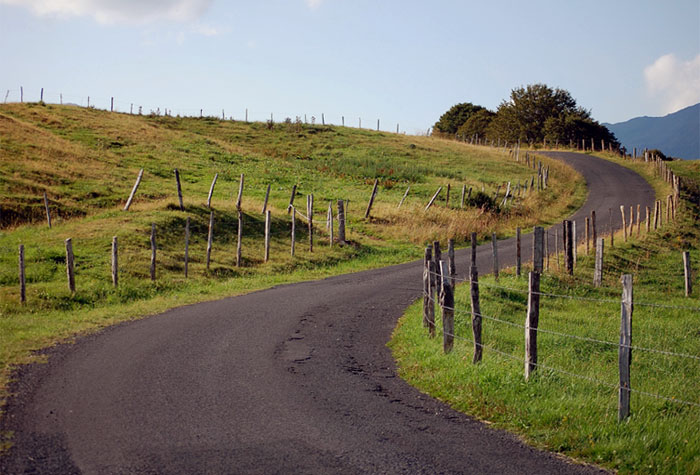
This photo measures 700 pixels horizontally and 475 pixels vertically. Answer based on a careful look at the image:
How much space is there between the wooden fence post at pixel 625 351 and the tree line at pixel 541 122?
276 ft

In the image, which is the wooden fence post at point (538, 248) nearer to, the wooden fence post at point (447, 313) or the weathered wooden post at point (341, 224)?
the wooden fence post at point (447, 313)

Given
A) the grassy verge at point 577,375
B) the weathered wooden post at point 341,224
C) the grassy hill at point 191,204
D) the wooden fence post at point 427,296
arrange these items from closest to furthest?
1. the grassy verge at point 577,375
2. the wooden fence post at point 427,296
3. the grassy hill at point 191,204
4. the weathered wooden post at point 341,224

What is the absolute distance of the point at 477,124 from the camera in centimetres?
11325

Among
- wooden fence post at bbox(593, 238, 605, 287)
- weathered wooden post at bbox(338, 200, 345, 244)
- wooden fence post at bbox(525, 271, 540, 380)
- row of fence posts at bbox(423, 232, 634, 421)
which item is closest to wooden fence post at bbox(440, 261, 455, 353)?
row of fence posts at bbox(423, 232, 634, 421)

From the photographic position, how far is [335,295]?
781 inches

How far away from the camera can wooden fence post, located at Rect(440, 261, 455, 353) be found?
1197 cm

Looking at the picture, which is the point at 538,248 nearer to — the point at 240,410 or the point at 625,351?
the point at 625,351

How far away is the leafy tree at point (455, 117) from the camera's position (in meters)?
124

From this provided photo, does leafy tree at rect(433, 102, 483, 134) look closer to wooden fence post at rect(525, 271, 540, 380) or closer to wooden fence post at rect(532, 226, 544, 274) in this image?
wooden fence post at rect(532, 226, 544, 274)

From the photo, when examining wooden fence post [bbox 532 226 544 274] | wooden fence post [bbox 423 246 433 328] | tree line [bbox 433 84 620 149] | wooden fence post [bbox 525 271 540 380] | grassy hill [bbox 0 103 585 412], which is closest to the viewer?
wooden fence post [bbox 525 271 540 380]

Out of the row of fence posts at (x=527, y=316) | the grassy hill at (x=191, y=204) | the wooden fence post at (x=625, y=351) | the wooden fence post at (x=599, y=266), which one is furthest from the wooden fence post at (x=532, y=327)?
the wooden fence post at (x=599, y=266)

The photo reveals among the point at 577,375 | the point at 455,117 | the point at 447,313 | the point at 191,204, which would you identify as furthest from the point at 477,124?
the point at 577,375

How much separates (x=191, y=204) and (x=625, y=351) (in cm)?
2655

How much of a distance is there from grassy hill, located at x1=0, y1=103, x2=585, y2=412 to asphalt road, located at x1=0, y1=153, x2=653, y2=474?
1.66 m
